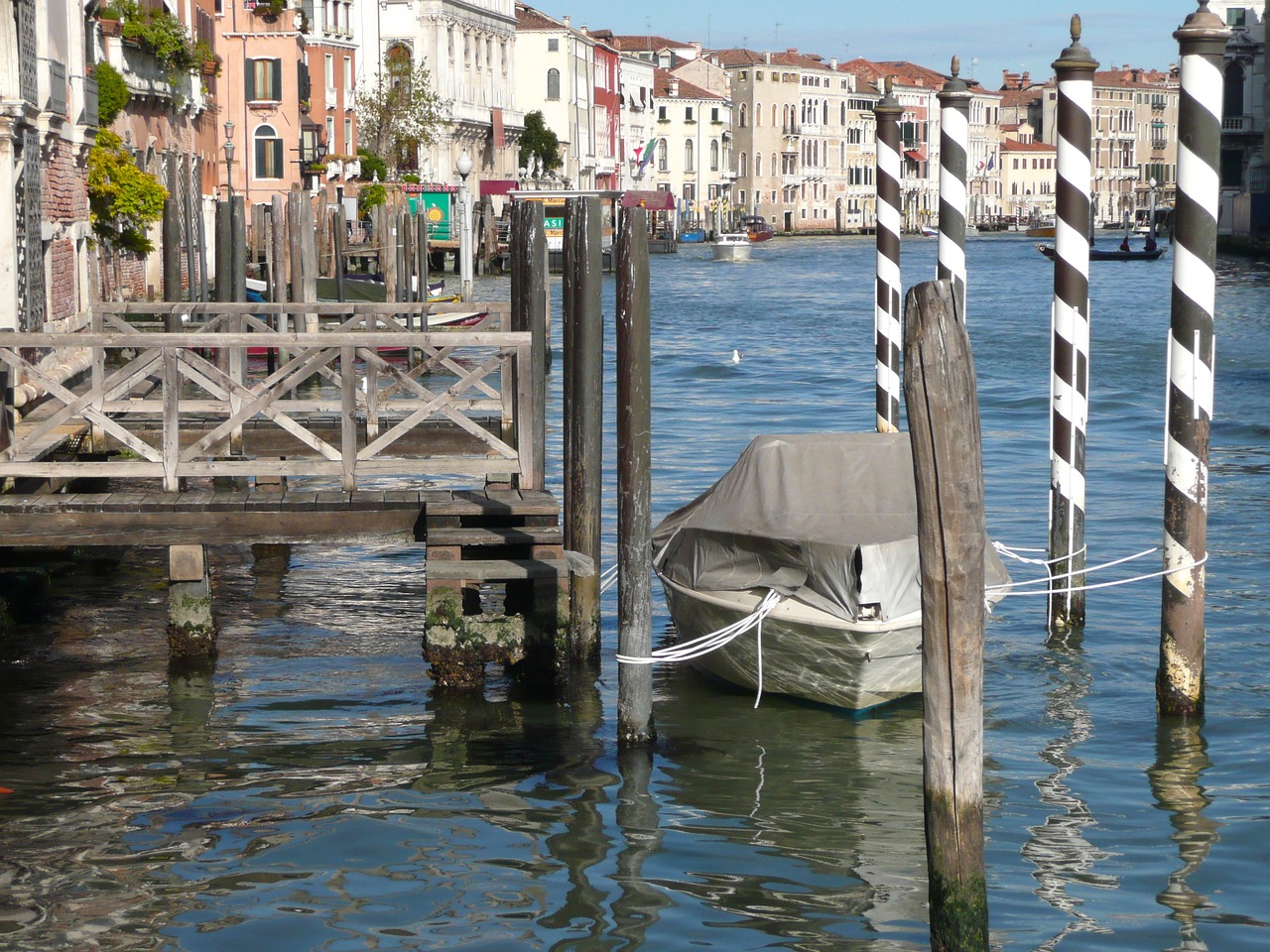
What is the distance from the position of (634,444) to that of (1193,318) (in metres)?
2.03

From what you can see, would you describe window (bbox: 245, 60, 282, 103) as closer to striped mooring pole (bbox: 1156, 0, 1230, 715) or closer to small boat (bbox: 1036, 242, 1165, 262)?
small boat (bbox: 1036, 242, 1165, 262)

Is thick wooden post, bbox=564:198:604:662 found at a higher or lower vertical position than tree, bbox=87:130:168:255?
lower

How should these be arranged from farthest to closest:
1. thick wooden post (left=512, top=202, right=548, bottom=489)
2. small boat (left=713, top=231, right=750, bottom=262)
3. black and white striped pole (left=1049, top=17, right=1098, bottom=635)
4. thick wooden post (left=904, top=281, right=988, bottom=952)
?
small boat (left=713, top=231, right=750, bottom=262), thick wooden post (left=512, top=202, right=548, bottom=489), black and white striped pole (left=1049, top=17, right=1098, bottom=635), thick wooden post (left=904, top=281, right=988, bottom=952)

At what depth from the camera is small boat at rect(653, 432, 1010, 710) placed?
703 cm

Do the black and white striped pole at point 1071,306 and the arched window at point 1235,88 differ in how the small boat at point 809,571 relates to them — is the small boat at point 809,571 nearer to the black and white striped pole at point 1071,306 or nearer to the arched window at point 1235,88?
the black and white striped pole at point 1071,306

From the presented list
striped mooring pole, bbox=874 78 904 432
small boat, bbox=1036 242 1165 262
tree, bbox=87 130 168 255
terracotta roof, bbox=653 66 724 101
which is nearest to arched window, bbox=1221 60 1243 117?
small boat, bbox=1036 242 1165 262

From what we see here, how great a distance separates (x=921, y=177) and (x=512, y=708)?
114633 mm

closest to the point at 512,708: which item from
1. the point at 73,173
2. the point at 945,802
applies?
the point at 945,802

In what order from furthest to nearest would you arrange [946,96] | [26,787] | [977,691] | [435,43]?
[435,43] → [946,96] → [26,787] → [977,691]

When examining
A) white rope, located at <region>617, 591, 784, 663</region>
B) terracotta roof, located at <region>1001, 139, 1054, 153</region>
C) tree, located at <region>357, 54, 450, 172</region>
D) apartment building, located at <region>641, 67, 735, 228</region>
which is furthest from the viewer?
terracotta roof, located at <region>1001, 139, 1054, 153</region>

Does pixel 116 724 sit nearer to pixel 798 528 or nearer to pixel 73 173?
pixel 798 528

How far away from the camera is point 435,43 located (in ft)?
198

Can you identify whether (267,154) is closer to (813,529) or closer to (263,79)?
(263,79)

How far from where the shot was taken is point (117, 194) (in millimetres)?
19031
